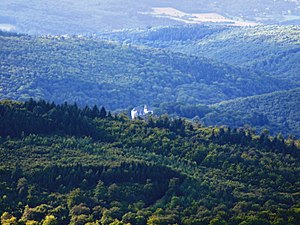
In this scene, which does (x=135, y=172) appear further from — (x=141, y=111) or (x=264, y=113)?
(x=264, y=113)

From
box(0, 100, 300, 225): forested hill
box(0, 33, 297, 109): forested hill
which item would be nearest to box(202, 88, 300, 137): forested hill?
box(0, 33, 297, 109): forested hill

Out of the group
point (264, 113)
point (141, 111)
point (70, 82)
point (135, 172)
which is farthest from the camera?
point (70, 82)

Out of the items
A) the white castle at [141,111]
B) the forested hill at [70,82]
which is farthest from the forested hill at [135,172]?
the forested hill at [70,82]

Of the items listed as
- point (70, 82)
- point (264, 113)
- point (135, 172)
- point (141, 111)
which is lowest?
point (264, 113)

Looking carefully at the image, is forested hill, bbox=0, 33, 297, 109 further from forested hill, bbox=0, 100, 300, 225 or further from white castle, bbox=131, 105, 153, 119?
forested hill, bbox=0, 100, 300, 225

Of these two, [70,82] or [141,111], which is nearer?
[141,111]

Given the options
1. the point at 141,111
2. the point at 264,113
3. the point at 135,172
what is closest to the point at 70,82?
the point at 141,111

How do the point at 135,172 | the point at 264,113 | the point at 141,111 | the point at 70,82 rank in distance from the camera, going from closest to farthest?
the point at 135,172
the point at 141,111
the point at 264,113
the point at 70,82
